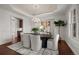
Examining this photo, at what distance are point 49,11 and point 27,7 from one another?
498mm

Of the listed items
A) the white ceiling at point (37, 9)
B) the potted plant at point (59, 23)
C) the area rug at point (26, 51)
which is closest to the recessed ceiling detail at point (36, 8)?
the white ceiling at point (37, 9)

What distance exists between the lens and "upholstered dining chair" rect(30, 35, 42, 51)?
8.13 ft

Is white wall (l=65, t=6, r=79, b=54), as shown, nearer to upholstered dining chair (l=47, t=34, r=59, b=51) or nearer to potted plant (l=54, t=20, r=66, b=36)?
potted plant (l=54, t=20, r=66, b=36)

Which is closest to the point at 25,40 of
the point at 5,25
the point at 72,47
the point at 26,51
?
the point at 26,51

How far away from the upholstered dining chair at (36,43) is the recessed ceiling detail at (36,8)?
0.54 meters

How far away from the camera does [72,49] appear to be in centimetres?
243

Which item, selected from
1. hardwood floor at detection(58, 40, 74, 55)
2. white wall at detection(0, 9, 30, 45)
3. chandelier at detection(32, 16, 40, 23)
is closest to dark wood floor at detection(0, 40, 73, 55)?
hardwood floor at detection(58, 40, 74, 55)

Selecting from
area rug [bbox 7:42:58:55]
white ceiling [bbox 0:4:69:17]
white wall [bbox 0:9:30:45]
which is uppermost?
white ceiling [bbox 0:4:69:17]

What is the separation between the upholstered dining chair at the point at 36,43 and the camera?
2.48 m

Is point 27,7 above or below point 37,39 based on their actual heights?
above

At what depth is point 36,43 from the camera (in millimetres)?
2518

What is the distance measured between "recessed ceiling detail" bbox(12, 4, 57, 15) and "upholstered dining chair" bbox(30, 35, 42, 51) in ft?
1.79
